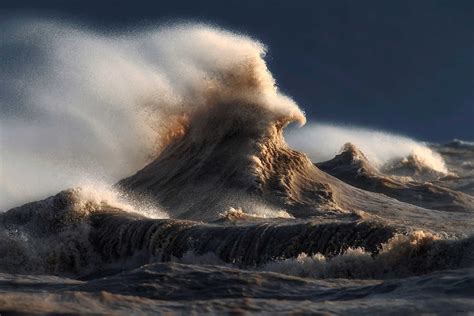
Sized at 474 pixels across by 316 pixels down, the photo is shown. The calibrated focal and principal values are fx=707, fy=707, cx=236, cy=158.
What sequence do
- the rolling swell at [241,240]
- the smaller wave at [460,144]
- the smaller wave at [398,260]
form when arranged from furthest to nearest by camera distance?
1. the smaller wave at [460,144]
2. the rolling swell at [241,240]
3. the smaller wave at [398,260]

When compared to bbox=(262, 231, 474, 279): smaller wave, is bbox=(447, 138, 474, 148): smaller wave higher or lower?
higher

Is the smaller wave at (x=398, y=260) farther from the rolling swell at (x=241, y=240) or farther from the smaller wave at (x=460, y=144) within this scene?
the smaller wave at (x=460, y=144)

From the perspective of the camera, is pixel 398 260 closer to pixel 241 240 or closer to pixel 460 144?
pixel 241 240

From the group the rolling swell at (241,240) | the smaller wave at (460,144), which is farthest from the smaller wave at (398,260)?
the smaller wave at (460,144)

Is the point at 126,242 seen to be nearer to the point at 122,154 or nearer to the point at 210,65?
the point at 210,65

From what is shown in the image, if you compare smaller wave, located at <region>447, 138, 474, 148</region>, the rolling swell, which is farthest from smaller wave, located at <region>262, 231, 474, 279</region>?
smaller wave, located at <region>447, 138, 474, 148</region>

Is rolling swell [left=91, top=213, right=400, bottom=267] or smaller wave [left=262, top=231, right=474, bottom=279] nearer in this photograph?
smaller wave [left=262, top=231, right=474, bottom=279]

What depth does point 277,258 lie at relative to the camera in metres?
9.91

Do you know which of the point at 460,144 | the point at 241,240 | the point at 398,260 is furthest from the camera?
the point at 460,144

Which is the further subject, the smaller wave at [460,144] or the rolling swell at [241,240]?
the smaller wave at [460,144]

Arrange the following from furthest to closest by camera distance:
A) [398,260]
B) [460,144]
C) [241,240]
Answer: [460,144] → [241,240] → [398,260]

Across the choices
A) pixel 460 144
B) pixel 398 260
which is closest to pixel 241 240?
pixel 398 260

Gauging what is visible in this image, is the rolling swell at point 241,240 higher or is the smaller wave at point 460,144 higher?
the smaller wave at point 460,144

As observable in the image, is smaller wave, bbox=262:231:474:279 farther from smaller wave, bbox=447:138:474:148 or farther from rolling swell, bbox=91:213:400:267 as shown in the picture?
smaller wave, bbox=447:138:474:148
